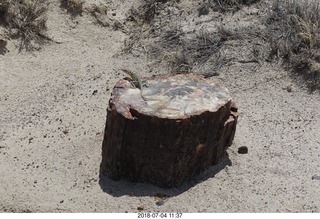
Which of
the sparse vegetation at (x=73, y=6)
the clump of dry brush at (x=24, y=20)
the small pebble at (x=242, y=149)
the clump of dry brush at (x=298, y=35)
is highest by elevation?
the clump of dry brush at (x=298, y=35)

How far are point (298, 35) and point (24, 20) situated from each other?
2.89 metres

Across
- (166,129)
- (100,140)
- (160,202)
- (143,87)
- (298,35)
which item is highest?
(298,35)

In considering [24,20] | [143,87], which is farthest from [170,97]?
[24,20]

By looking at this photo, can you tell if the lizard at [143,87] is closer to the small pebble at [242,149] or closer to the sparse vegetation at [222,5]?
the small pebble at [242,149]

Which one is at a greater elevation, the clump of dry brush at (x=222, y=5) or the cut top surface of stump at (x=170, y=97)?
Answer: the clump of dry brush at (x=222, y=5)

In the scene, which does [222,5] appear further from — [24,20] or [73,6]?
[24,20]

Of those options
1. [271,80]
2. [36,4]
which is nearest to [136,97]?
[271,80]

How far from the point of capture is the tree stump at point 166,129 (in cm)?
412

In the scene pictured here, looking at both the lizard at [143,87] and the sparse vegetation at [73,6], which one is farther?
the sparse vegetation at [73,6]

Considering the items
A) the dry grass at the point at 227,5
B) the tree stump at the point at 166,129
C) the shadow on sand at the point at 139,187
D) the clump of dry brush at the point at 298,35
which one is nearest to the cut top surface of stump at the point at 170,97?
the tree stump at the point at 166,129

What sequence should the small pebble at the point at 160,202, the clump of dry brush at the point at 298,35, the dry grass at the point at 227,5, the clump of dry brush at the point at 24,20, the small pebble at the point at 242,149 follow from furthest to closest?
1. the clump of dry brush at the point at 24,20
2. the dry grass at the point at 227,5
3. the clump of dry brush at the point at 298,35
4. the small pebble at the point at 242,149
5. the small pebble at the point at 160,202

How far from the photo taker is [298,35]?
606 cm

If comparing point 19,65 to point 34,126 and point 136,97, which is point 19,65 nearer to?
point 34,126

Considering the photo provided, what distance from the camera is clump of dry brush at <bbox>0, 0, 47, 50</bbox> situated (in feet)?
22.2
